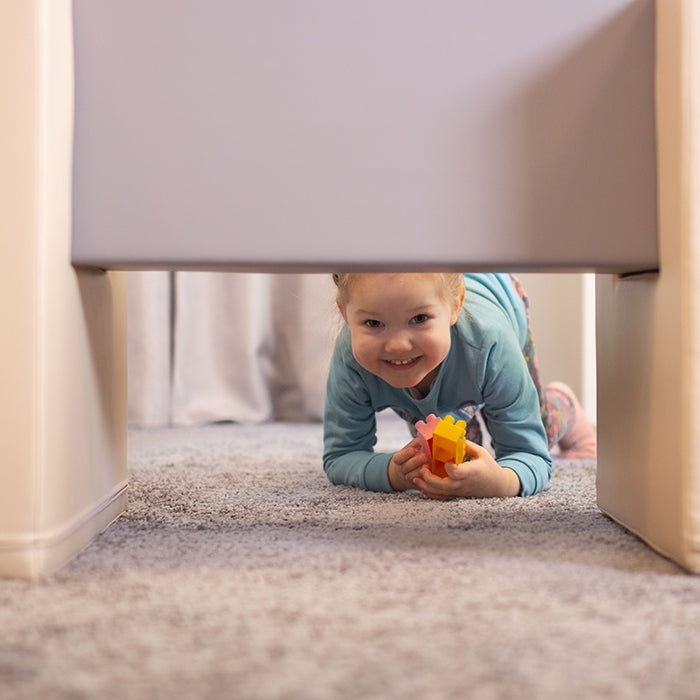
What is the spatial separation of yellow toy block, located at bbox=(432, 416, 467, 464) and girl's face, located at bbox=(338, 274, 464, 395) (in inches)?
4.4

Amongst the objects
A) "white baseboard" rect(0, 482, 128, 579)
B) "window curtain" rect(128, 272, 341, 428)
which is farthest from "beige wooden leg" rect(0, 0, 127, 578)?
"window curtain" rect(128, 272, 341, 428)

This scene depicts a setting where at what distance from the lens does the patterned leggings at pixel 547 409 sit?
4.57 ft

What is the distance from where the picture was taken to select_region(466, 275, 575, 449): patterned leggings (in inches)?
54.8

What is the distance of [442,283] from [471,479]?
28 centimetres

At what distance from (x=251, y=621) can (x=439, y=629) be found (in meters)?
0.14

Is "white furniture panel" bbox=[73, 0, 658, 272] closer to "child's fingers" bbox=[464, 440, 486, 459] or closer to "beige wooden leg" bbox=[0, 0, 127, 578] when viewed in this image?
"beige wooden leg" bbox=[0, 0, 127, 578]

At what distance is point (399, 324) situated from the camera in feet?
3.30

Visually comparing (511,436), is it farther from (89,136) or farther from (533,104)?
(89,136)

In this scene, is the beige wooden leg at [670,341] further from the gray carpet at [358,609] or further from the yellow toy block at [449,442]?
the yellow toy block at [449,442]

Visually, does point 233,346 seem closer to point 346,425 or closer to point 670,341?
point 346,425

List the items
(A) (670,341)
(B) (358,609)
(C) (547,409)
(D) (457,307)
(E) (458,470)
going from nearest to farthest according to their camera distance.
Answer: (B) (358,609) → (A) (670,341) → (E) (458,470) → (D) (457,307) → (C) (547,409)

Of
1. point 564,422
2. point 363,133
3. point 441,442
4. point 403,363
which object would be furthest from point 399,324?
point 564,422

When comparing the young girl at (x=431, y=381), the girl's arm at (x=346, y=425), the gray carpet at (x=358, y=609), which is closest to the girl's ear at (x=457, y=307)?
the young girl at (x=431, y=381)

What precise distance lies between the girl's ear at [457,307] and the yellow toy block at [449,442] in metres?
0.19
